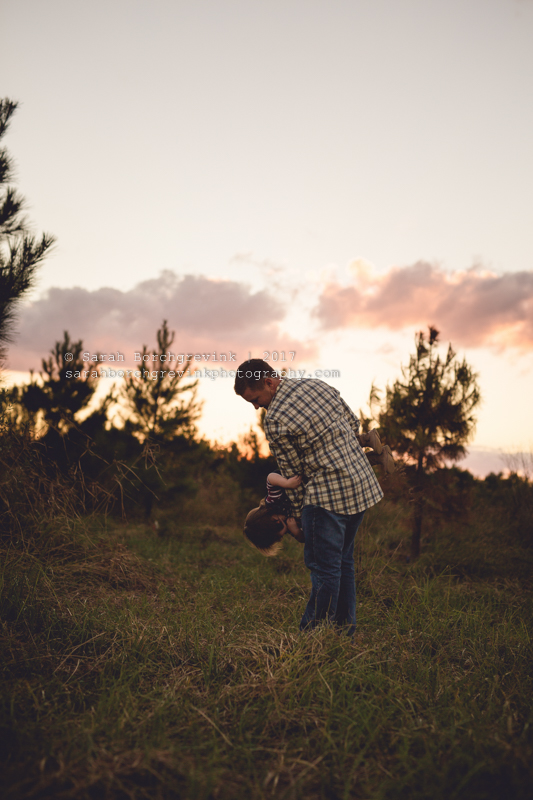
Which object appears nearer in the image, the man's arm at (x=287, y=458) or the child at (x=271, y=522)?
the man's arm at (x=287, y=458)

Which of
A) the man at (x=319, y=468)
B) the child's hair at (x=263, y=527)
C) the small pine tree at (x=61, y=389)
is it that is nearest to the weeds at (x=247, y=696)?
the man at (x=319, y=468)

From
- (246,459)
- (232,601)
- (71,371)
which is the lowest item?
(232,601)

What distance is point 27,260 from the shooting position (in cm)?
544

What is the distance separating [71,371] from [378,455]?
29.5 ft

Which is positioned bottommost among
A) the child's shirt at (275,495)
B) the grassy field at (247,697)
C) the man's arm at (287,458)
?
the grassy field at (247,697)

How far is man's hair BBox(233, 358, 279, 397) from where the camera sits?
284 cm

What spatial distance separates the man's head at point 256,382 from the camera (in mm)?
2846

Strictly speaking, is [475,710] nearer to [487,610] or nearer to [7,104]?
[487,610]

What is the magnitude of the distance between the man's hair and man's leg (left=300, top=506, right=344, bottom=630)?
0.84m

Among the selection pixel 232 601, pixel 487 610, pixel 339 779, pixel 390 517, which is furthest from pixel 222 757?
pixel 390 517

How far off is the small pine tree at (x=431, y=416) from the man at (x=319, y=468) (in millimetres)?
5344

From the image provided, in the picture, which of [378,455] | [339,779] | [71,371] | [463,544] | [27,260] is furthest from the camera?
[71,371]

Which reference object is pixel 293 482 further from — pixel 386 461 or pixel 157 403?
pixel 157 403

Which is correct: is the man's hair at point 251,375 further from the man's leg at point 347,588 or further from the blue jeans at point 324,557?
the man's leg at point 347,588
